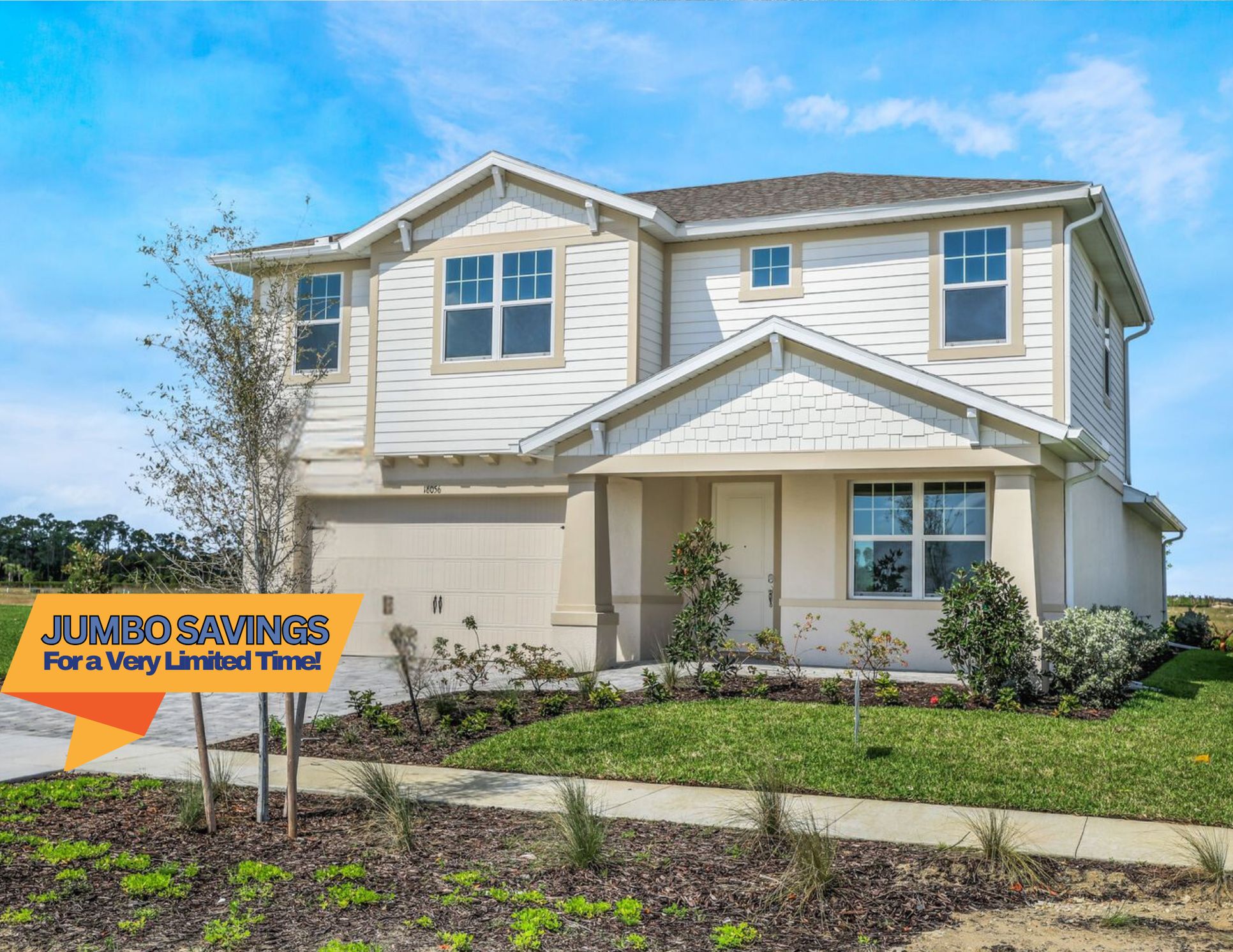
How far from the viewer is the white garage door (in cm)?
1750

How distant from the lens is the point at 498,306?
1783cm

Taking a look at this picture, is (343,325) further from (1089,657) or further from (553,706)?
(1089,657)

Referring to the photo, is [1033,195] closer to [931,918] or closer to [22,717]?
[931,918]

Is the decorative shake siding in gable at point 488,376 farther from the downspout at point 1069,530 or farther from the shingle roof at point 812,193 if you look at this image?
the downspout at point 1069,530

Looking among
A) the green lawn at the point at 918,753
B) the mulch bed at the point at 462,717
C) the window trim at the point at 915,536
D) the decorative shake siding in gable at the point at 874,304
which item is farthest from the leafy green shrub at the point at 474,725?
the decorative shake siding in gable at the point at 874,304

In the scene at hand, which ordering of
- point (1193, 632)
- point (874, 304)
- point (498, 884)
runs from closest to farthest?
point (498, 884) < point (874, 304) < point (1193, 632)

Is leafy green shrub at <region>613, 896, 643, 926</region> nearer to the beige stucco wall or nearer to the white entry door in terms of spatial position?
the white entry door

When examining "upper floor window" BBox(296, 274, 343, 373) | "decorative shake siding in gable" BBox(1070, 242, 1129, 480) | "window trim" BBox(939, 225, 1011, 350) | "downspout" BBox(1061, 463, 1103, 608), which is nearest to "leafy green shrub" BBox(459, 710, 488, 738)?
"downspout" BBox(1061, 463, 1103, 608)

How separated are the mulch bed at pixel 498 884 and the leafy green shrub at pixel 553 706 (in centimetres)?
389

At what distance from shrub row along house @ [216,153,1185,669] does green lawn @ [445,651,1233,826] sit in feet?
9.83

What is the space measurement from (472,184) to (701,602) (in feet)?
26.4

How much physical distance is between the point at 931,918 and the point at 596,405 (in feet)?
33.8

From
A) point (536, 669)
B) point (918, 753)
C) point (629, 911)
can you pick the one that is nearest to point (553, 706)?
point (536, 669)

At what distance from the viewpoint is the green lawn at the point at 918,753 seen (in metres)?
8.72
